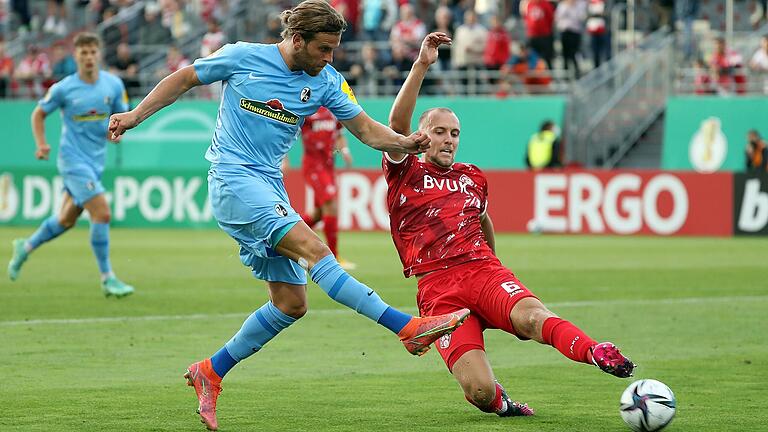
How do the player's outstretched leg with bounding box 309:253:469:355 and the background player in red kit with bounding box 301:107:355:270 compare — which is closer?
the player's outstretched leg with bounding box 309:253:469:355

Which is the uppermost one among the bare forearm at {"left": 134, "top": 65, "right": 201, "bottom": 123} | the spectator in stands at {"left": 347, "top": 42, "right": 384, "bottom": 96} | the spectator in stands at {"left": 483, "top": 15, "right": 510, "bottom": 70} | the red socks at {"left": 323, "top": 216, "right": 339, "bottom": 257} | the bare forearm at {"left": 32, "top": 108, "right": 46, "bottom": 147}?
the bare forearm at {"left": 134, "top": 65, "right": 201, "bottom": 123}

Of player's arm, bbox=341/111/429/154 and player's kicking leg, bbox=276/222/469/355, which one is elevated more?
player's arm, bbox=341/111/429/154

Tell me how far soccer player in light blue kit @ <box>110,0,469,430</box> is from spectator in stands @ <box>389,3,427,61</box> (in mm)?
20839

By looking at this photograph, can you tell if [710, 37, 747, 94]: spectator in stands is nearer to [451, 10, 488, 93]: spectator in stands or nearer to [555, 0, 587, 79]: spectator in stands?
[555, 0, 587, 79]: spectator in stands

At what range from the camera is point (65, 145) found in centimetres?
1411

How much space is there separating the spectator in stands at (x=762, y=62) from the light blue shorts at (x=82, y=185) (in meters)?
16.0

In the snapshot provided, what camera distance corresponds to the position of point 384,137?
24.3ft

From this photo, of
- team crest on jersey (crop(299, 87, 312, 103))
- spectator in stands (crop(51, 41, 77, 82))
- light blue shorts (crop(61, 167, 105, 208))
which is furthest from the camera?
spectator in stands (crop(51, 41, 77, 82))

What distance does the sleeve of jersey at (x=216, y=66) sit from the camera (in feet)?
23.8

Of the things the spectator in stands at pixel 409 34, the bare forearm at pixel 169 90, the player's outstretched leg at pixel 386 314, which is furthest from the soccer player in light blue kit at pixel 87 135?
the spectator in stands at pixel 409 34

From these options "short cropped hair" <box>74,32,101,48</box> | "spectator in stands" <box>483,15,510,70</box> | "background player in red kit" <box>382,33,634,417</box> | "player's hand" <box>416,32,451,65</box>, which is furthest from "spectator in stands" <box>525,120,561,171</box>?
"player's hand" <box>416,32,451,65</box>

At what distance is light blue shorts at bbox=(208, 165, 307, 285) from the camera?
7.07m

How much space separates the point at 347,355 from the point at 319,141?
329 inches

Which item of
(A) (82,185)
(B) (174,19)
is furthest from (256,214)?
(B) (174,19)
